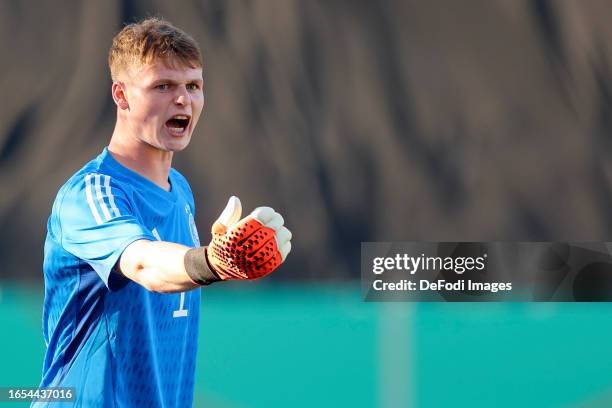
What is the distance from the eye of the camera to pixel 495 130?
13.6ft

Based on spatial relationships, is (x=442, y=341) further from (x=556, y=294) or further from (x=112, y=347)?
(x=112, y=347)

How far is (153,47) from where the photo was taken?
2.03 meters

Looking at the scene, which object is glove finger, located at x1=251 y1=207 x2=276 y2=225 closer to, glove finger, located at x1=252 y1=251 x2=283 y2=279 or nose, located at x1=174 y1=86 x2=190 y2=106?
glove finger, located at x1=252 y1=251 x2=283 y2=279

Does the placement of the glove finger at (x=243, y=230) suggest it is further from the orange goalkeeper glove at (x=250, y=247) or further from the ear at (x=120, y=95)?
the ear at (x=120, y=95)

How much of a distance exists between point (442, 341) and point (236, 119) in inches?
52.5

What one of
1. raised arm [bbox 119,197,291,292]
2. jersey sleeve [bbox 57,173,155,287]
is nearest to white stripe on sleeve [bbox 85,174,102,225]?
jersey sleeve [bbox 57,173,155,287]

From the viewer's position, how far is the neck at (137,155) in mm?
2061

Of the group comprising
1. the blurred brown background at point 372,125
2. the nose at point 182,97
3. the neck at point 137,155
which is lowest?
the neck at point 137,155

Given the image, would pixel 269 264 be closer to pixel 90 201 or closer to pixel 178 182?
pixel 90 201

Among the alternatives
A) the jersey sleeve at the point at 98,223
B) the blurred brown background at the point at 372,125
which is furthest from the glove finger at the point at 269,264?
the blurred brown background at the point at 372,125

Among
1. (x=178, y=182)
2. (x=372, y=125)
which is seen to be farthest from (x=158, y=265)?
(x=372, y=125)

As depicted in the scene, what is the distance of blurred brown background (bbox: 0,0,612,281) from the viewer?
13.5 feet

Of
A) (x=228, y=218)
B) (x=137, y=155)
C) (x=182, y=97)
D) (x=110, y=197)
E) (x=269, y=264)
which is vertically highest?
(x=182, y=97)

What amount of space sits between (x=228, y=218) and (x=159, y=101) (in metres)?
0.54
